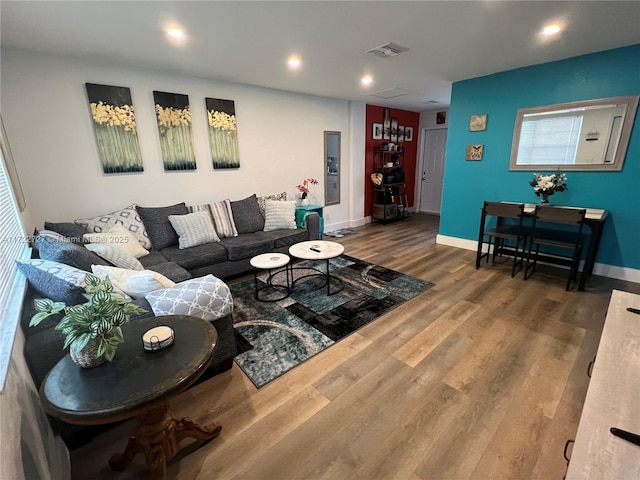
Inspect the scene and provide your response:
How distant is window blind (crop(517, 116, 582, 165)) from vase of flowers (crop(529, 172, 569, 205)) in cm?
25

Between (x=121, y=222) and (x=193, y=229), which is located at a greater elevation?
(x=121, y=222)

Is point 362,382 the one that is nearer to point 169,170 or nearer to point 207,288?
point 207,288

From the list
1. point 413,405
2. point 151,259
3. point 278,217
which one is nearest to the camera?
point 413,405

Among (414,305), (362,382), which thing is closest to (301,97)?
(414,305)

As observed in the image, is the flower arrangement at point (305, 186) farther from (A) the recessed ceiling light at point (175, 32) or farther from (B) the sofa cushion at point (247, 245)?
(A) the recessed ceiling light at point (175, 32)

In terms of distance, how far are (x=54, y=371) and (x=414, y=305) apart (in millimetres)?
2578

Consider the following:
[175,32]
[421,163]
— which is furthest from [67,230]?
[421,163]

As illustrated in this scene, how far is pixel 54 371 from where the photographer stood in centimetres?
115

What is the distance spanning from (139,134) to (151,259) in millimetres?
1533

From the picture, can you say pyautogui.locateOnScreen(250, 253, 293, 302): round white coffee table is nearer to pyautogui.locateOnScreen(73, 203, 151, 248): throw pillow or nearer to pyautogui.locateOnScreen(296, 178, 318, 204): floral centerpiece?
pyautogui.locateOnScreen(73, 203, 151, 248): throw pillow

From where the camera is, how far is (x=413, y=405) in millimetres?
1690

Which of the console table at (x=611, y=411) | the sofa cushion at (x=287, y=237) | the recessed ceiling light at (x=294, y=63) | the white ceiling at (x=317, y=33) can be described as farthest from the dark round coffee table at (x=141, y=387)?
the recessed ceiling light at (x=294, y=63)

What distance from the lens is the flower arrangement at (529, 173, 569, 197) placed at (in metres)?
3.33

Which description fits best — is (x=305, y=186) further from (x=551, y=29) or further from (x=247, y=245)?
(x=551, y=29)
